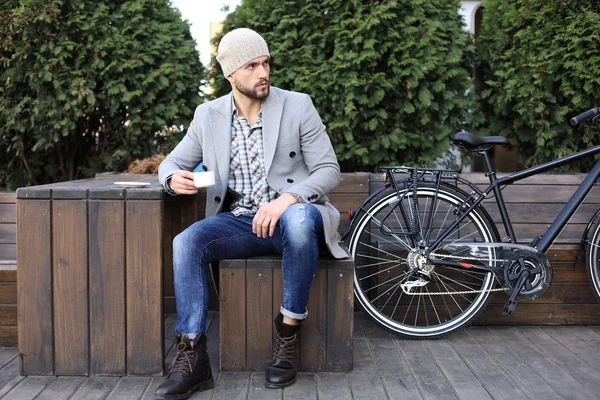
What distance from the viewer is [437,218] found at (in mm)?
3900

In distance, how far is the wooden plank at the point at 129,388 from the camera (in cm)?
270

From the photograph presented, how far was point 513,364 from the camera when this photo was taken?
3.09m

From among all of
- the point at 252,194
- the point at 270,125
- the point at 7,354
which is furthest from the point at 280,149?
the point at 7,354

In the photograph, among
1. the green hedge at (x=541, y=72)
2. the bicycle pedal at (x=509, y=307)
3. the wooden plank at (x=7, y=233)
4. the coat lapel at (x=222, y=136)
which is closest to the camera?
the coat lapel at (x=222, y=136)

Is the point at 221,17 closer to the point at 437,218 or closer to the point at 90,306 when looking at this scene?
the point at 437,218

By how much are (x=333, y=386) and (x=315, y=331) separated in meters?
0.25

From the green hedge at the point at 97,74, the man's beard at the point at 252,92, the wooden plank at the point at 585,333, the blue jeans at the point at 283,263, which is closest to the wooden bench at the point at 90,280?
the blue jeans at the point at 283,263

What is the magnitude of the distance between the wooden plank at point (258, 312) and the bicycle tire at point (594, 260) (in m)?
1.65

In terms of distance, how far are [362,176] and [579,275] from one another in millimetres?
1215

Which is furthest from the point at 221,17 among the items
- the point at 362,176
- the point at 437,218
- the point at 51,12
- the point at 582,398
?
the point at 582,398

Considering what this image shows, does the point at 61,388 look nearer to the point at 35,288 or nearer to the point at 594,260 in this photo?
the point at 35,288

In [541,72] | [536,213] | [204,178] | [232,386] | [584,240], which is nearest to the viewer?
[204,178]

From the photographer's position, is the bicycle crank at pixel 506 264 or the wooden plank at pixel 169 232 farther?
the wooden plank at pixel 169 232

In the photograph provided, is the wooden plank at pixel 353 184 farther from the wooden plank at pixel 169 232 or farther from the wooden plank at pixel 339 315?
the wooden plank at pixel 339 315
